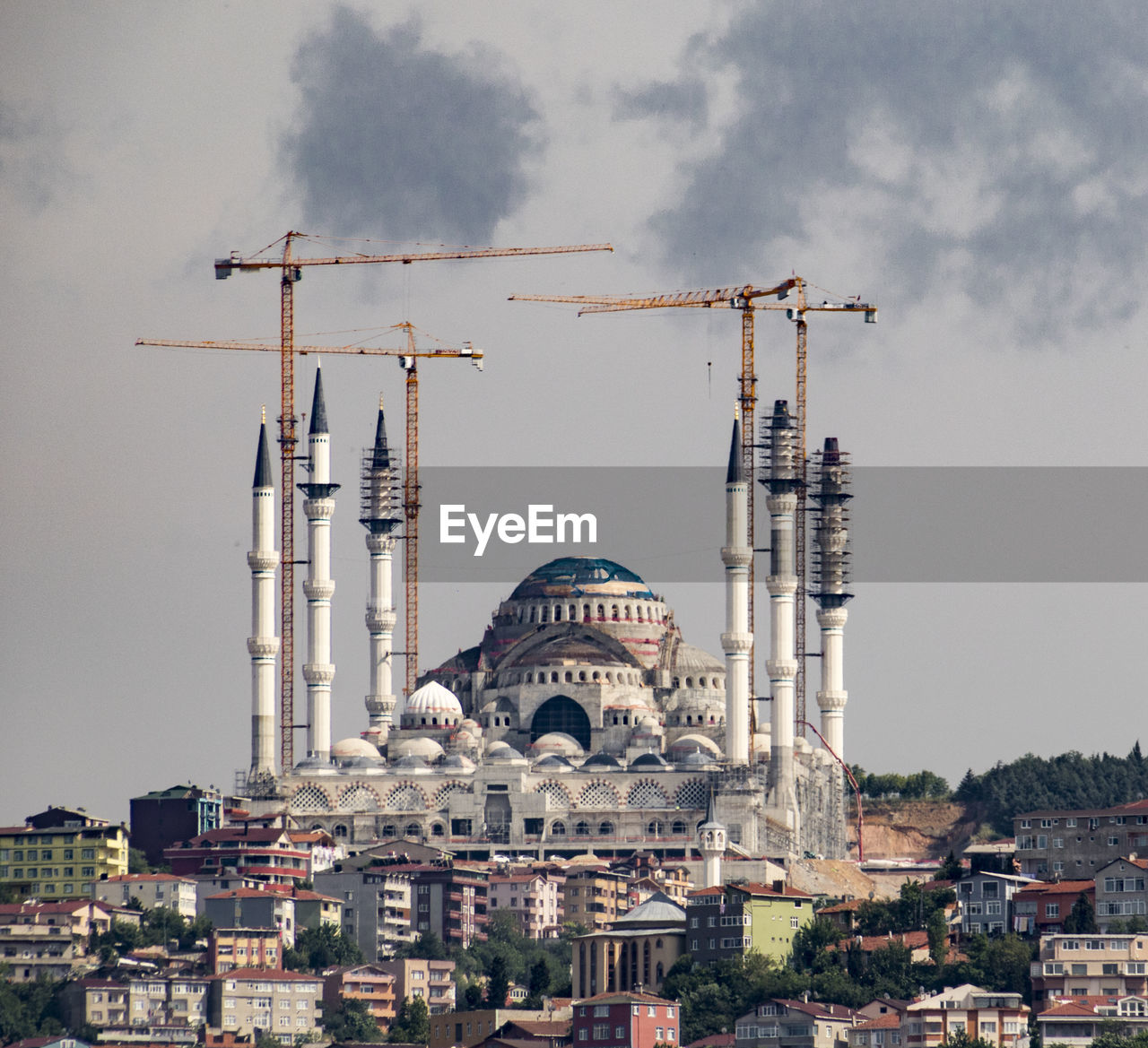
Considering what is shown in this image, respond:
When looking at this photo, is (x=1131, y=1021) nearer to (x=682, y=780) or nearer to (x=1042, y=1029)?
(x=1042, y=1029)

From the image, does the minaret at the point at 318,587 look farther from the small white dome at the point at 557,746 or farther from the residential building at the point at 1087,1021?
the residential building at the point at 1087,1021

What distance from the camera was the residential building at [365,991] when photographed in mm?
117562

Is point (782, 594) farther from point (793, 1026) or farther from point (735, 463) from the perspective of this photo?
point (793, 1026)

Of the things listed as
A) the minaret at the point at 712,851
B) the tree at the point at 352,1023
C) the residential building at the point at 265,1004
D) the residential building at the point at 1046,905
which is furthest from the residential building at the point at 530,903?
the residential building at the point at 1046,905

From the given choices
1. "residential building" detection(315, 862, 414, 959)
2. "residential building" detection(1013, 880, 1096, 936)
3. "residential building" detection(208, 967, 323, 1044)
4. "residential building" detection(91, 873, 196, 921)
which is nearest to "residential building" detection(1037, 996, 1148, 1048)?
"residential building" detection(1013, 880, 1096, 936)

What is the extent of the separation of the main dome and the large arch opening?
6.20 meters

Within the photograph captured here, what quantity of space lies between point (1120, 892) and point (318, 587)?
44.8 m

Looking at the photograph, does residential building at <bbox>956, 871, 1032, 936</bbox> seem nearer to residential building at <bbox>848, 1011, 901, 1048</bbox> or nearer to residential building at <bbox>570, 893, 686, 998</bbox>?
residential building at <bbox>570, 893, 686, 998</bbox>

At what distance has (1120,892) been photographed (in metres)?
117

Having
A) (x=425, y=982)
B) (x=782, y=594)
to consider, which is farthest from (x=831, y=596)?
(x=425, y=982)

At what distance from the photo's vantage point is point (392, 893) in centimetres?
13062

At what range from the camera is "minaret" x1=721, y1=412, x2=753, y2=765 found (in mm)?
143875

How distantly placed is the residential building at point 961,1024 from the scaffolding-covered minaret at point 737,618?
38.1 metres

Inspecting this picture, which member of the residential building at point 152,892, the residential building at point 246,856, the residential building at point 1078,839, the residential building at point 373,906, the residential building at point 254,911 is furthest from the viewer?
the residential building at point 246,856
